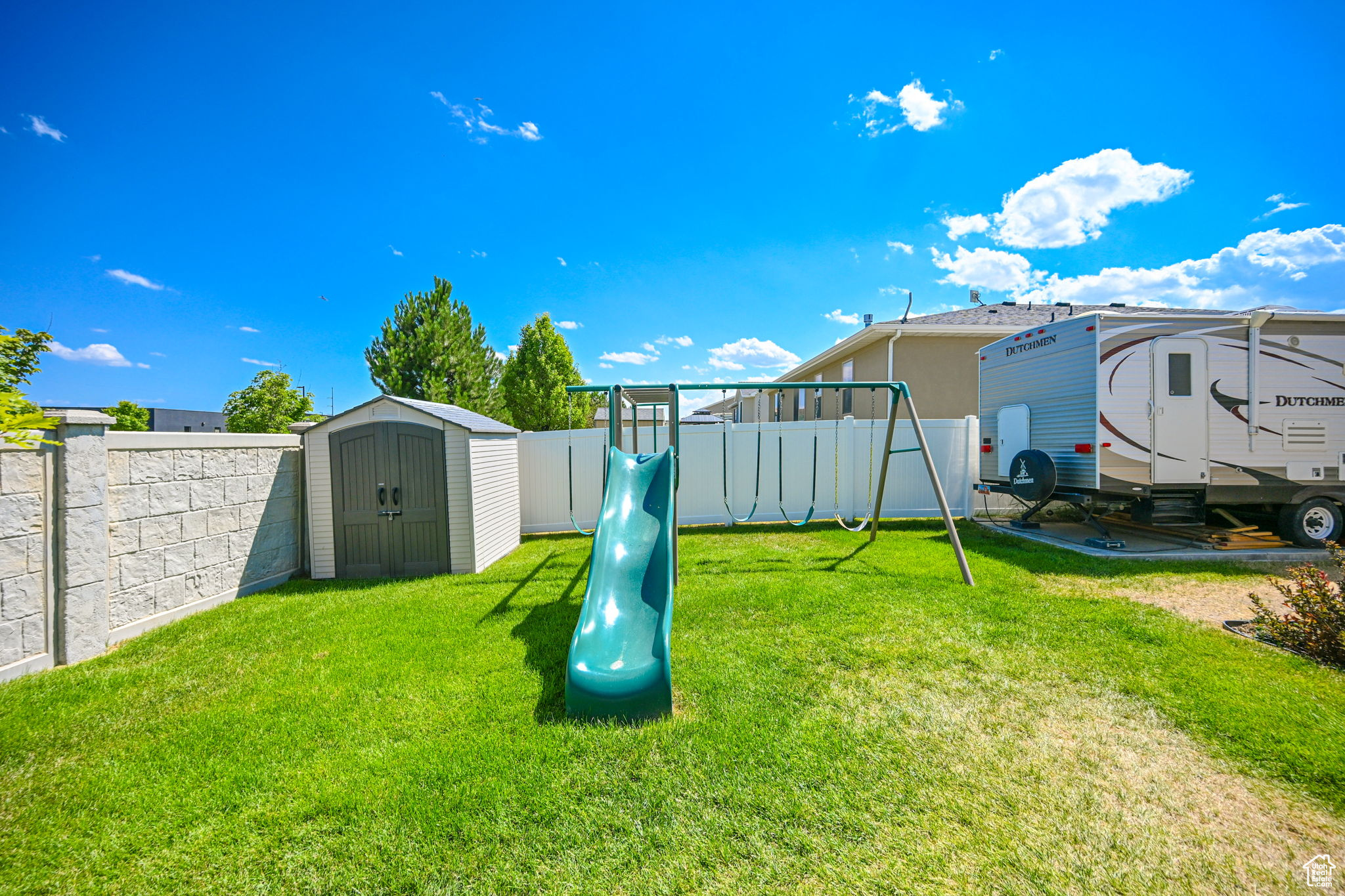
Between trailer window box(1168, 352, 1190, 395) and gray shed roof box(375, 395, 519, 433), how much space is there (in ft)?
A: 30.3

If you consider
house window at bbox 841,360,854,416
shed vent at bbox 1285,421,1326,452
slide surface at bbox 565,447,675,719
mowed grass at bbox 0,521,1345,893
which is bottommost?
mowed grass at bbox 0,521,1345,893

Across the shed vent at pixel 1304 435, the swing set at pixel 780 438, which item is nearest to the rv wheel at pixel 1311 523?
the shed vent at pixel 1304 435

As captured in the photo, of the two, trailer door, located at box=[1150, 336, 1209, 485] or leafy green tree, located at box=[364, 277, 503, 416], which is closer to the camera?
trailer door, located at box=[1150, 336, 1209, 485]

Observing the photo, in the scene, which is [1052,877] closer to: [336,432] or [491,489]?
[491,489]

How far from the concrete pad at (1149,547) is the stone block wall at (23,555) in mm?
10688

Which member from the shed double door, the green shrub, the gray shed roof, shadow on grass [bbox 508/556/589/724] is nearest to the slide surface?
shadow on grass [bbox 508/556/589/724]

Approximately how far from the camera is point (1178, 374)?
6844 mm

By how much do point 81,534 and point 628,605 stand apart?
14.5 feet

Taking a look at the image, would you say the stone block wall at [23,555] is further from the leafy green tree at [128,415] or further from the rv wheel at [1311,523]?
the leafy green tree at [128,415]

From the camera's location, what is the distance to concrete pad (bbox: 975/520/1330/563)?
6660 millimetres

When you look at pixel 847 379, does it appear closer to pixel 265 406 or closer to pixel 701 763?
pixel 701 763

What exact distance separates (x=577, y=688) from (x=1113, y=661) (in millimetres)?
3893

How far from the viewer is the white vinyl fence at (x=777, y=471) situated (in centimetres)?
912

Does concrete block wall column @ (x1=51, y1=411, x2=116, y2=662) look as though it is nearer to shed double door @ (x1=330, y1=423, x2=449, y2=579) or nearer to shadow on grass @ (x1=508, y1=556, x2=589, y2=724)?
shed double door @ (x1=330, y1=423, x2=449, y2=579)
